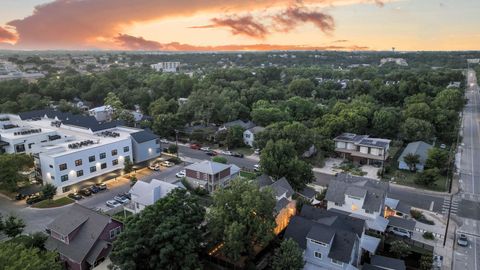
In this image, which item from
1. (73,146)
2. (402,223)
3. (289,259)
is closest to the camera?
(289,259)

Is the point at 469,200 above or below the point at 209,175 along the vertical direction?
below

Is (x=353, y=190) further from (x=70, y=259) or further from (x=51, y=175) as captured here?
(x=51, y=175)

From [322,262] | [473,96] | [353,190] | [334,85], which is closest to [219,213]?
[322,262]

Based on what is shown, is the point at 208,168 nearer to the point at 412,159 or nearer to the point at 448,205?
the point at 448,205

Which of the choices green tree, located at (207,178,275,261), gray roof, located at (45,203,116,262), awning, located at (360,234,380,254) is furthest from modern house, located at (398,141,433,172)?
gray roof, located at (45,203,116,262)

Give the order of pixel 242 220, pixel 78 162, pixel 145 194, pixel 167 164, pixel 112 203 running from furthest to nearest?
pixel 167 164
pixel 78 162
pixel 112 203
pixel 145 194
pixel 242 220

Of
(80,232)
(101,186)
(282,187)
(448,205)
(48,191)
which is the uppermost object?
(282,187)

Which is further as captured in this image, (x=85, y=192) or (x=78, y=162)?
(x=78, y=162)

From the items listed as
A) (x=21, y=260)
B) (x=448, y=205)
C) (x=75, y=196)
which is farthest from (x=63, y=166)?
(x=448, y=205)
